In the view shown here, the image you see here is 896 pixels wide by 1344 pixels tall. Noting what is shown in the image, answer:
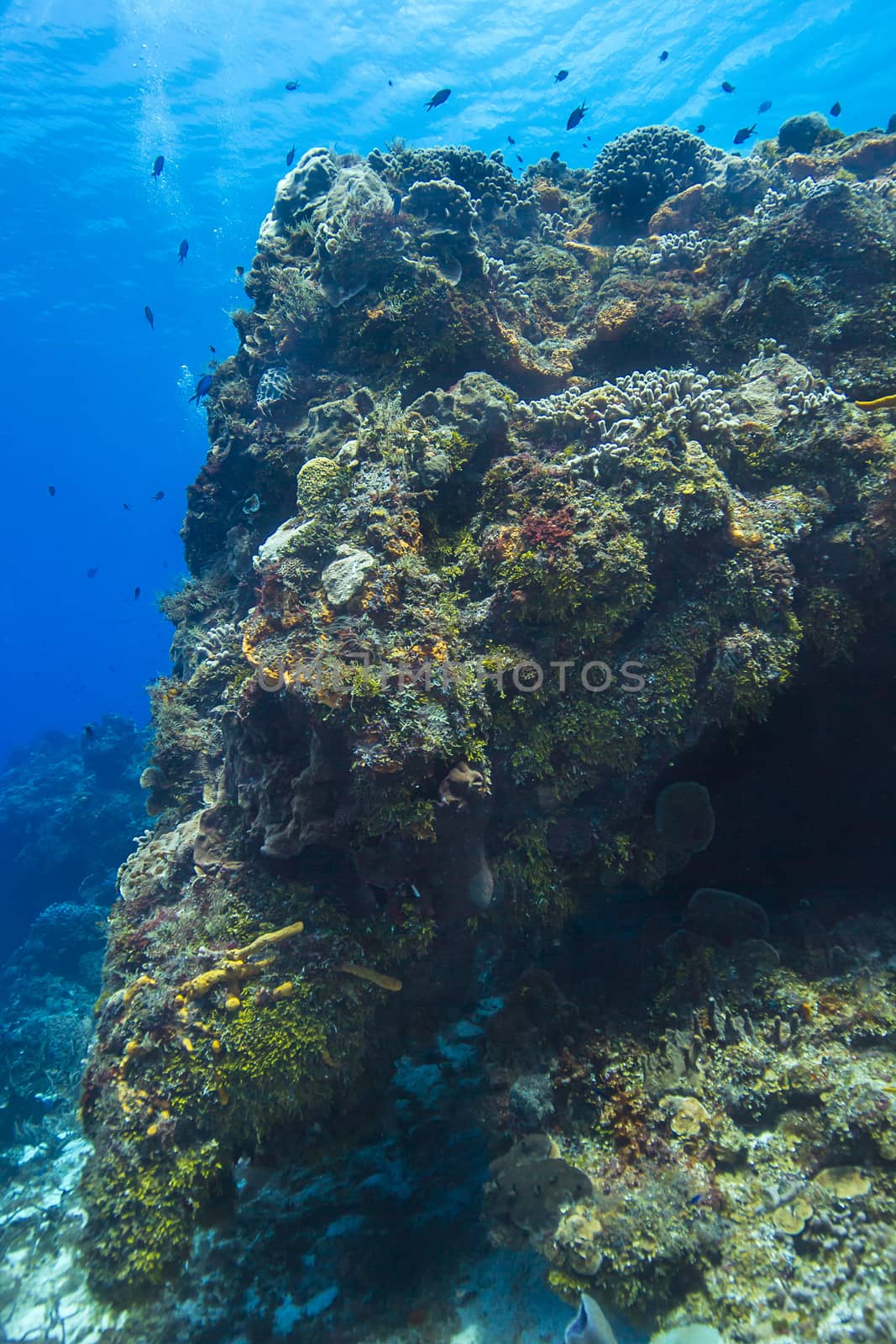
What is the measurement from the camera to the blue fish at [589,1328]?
11.0 ft

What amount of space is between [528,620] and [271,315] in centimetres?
706

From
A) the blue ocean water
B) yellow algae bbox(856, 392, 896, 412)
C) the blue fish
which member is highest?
the blue ocean water

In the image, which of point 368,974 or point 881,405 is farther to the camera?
point 881,405

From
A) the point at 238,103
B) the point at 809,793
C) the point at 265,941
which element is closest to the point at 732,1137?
the point at 809,793

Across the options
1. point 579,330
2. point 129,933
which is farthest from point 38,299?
point 129,933

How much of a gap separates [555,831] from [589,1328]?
2.88 m

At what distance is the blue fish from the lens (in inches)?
131

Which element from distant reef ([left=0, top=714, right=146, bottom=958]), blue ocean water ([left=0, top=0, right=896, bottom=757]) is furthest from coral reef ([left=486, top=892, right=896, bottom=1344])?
blue ocean water ([left=0, top=0, right=896, bottom=757])

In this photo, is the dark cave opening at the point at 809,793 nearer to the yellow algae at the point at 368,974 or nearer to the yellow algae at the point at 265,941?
the yellow algae at the point at 368,974

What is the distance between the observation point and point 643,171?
10.1 meters

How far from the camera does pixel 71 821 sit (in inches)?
818

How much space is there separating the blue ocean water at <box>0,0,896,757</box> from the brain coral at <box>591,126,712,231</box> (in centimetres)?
670

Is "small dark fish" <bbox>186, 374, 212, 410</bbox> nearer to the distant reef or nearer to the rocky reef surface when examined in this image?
the rocky reef surface

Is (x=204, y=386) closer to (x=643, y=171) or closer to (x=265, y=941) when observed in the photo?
(x=643, y=171)
